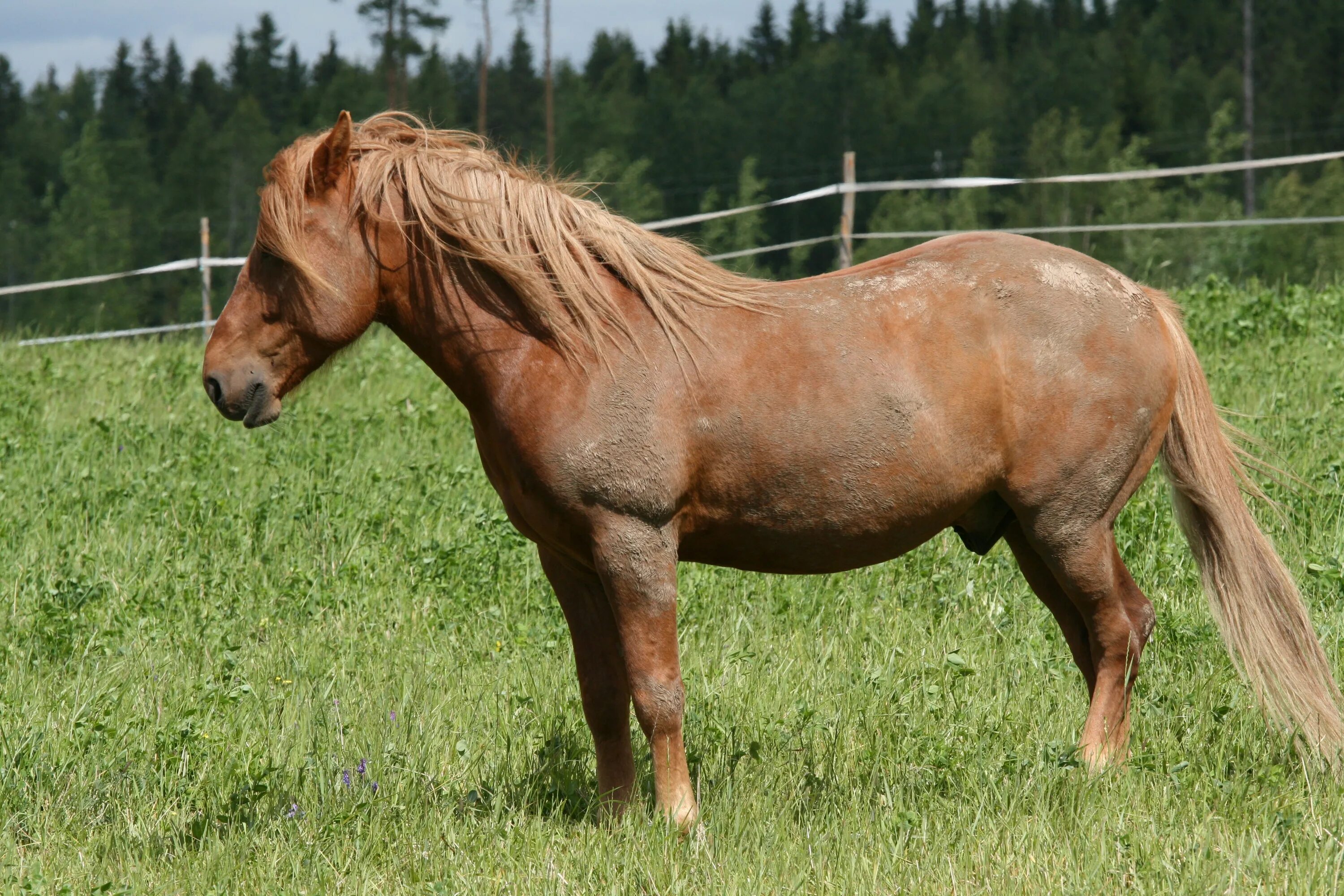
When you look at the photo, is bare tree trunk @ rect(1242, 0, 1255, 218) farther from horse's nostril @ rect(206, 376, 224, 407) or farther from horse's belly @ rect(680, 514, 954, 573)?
horse's nostril @ rect(206, 376, 224, 407)

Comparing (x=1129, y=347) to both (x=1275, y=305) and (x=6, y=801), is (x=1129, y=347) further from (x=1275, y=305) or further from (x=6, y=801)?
(x=1275, y=305)

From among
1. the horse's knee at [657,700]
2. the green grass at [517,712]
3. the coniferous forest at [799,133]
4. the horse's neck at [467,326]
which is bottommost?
the green grass at [517,712]

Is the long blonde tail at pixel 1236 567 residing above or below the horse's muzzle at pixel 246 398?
below

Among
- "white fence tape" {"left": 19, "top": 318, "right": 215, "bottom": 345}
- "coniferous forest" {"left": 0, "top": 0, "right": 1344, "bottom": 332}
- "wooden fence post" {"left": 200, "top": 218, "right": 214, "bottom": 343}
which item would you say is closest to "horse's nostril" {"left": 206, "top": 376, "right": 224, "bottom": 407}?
"white fence tape" {"left": 19, "top": 318, "right": 215, "bottom": 345}

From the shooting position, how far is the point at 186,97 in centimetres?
7638

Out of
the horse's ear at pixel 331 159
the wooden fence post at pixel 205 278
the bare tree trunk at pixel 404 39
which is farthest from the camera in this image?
the bare tree trunk at pixel 404 39

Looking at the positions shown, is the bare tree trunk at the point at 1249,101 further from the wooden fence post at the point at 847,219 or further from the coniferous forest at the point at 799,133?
the wooden fence post at the point at 847,219

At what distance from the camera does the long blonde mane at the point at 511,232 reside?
10.7ft

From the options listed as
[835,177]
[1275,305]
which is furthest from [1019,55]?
[1275,305]

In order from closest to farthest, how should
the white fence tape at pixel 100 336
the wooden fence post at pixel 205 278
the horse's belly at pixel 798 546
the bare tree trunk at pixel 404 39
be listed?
the horse's belly at pixel 798 546 → the white fence tape at pixel 100 336 → the wooden fence post at pixel 205 278 → the bare tree trunk at pixel 404 39

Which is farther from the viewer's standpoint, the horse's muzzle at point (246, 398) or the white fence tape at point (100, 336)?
the white fence tape at point (100, 336)

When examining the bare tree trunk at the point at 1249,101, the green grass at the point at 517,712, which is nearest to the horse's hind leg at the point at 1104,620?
the green grass at the point at 517,712

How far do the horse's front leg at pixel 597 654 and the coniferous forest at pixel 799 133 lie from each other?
41695 mm

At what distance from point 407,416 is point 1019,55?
69.1 meters
